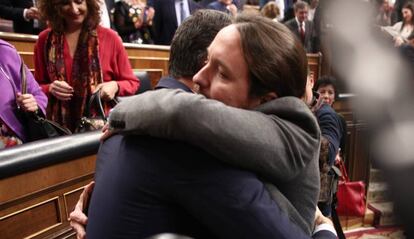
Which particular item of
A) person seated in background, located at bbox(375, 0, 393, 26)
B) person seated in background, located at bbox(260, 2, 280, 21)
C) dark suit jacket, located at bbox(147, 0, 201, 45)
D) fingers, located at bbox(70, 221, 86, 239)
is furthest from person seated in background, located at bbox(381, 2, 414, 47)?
fingers, located at bbox(70, 221, 86, 239)

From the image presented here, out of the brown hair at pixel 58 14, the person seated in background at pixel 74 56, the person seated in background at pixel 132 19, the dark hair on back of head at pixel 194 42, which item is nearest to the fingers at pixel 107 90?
the person seated in background at pixel 74 56

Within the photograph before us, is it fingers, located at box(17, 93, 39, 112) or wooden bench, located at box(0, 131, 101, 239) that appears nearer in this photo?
wooden bench, located at box(0, 131, 101, 239)

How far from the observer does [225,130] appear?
48 centimetres

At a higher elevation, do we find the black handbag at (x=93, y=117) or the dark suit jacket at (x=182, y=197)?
the dark suit jacket at (x=182, y=197)

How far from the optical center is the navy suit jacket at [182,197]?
0.50 metres

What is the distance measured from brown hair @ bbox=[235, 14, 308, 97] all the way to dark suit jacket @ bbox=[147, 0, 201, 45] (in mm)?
2935

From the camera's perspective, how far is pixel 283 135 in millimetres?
508

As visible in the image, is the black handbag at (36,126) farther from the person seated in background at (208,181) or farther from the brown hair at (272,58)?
the brown hair at (272,58)

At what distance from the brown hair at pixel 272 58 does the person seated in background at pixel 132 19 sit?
2.60m

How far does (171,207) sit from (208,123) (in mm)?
136

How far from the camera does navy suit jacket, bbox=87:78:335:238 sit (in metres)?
0.50

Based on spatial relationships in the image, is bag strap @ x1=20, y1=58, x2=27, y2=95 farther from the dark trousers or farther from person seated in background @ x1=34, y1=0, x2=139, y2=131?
the dark trousers

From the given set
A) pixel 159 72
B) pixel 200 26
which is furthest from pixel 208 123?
pixel 159 72

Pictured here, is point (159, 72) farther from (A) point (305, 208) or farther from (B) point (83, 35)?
(A) point (305, 208)
